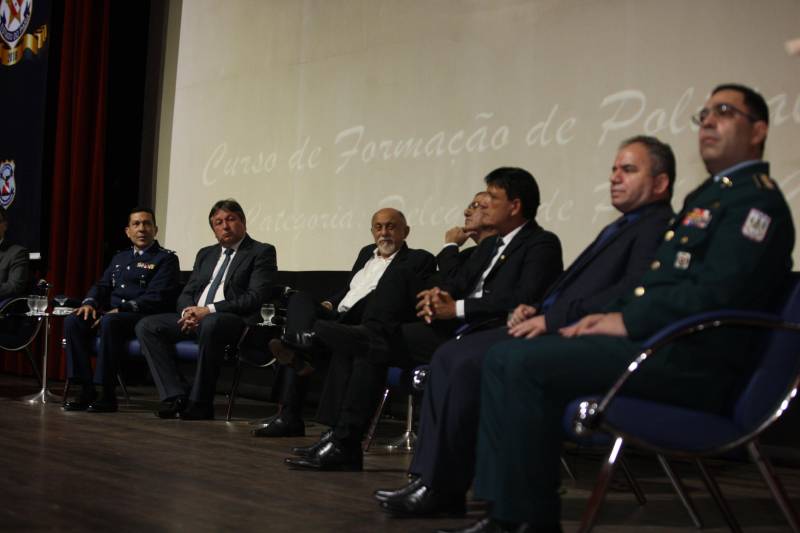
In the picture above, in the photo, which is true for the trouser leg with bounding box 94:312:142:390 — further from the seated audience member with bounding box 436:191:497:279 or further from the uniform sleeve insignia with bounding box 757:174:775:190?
the uniform sleeve insignia with bounding box 757:174:775:190

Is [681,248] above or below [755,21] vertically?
below

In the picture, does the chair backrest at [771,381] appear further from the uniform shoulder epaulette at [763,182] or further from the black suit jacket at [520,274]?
the black suit jacket at [520,274]

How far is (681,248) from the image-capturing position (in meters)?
2.25

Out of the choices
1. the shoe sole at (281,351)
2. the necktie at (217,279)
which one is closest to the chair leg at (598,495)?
the shoe sole at (281,351)

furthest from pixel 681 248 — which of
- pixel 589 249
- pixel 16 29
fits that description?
pixel 16 29

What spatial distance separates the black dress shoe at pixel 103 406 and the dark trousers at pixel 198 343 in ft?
1.22

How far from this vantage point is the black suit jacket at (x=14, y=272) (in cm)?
611

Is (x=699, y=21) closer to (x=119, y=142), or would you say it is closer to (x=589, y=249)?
(x=589, y=249)

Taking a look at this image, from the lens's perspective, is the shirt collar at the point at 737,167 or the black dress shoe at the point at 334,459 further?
the black dress shoe at the point at 334,459

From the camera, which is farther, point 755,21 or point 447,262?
point 447,262

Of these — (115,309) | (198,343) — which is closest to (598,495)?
(198,343)

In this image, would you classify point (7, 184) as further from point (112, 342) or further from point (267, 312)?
point (267, 312)

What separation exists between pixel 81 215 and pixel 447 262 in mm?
4107

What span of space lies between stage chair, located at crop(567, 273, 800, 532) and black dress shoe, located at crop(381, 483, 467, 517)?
0.69m
